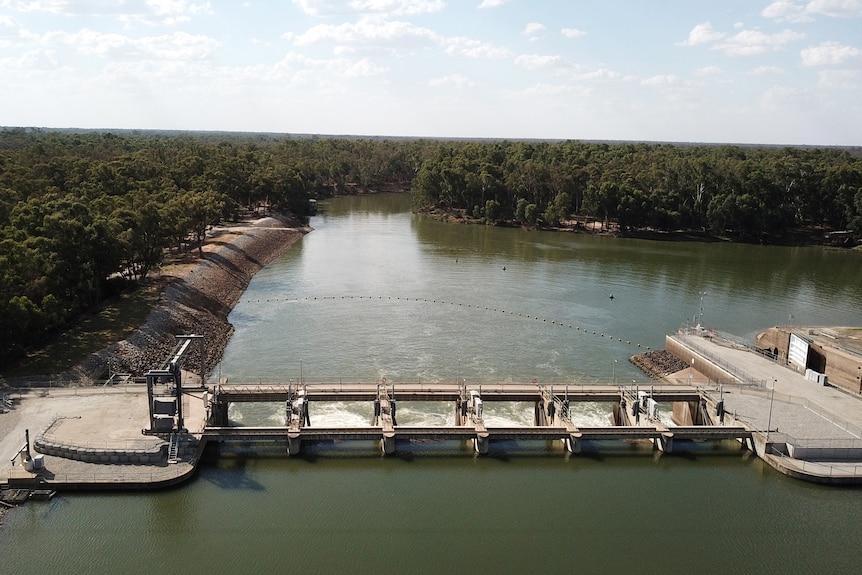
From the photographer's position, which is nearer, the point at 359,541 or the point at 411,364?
the point at 359,541

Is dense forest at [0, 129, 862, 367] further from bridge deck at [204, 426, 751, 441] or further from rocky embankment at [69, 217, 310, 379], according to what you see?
bridge deck at [204, 426, 751, 441]

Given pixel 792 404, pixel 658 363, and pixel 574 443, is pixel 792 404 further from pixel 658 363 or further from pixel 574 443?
pixel 574 443

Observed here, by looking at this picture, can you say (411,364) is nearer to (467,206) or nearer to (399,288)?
(399,288)

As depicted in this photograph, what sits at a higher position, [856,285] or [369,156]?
[369,156]

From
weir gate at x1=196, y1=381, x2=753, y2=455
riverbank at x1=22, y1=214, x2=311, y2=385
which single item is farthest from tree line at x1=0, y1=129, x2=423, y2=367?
weir gate at x1=196, y1=381, x2=753, y2=455

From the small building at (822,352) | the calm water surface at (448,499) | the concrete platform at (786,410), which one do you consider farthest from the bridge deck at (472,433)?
the small building at (822,352)

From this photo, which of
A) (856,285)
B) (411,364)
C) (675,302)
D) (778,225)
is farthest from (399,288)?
(778,225)
